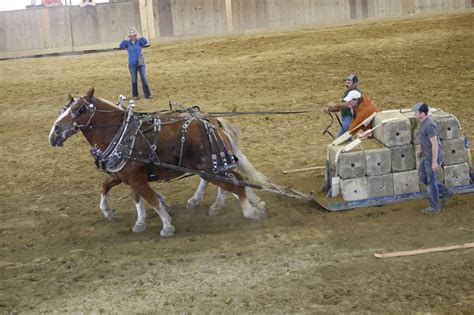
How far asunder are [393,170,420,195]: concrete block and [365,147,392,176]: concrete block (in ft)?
0.67

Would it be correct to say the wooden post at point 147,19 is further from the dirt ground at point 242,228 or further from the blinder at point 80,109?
the blinder at point 80,109

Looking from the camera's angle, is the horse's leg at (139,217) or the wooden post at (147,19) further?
the wooden post at (147,19)

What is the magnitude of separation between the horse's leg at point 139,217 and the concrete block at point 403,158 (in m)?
3.77

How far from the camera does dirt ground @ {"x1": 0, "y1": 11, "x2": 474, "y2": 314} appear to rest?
8.35m

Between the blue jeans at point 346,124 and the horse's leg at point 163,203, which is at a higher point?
the blue jeans at point 346,124

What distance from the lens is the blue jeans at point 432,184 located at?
10406mm

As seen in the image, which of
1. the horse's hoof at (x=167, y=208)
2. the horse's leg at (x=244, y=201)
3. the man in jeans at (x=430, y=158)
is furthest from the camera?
the horse's hoof at (x=167, y=208)

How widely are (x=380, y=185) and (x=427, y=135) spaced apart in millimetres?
1168

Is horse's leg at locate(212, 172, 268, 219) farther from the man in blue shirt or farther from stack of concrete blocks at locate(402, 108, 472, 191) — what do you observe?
the man in blue shirt

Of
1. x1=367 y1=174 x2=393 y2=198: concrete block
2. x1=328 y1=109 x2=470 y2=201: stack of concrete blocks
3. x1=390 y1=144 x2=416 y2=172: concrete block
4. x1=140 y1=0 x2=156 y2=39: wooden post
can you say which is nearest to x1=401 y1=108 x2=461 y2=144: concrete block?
x1=328 y1=109 x2=470 y2=201: stack of concrete blocks

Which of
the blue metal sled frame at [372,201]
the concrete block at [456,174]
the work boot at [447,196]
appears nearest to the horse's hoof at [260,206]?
the blue metal sled frame at [372,201]

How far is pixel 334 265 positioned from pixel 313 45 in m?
14.9

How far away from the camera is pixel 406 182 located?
1115 cm

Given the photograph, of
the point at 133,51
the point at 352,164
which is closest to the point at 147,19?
the point at 133,51
